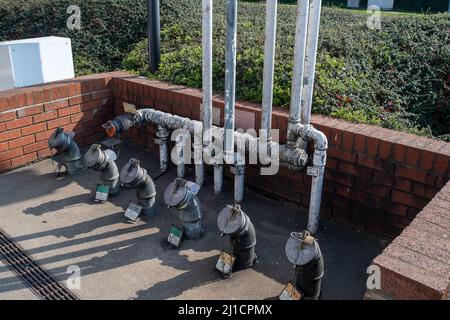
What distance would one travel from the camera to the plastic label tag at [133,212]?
3865 mm

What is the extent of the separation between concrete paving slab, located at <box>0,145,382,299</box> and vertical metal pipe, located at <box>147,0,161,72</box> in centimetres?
168

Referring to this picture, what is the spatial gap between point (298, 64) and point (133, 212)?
6.09ft

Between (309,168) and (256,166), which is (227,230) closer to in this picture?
(309,168)

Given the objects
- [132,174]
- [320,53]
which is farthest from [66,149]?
[320,53]

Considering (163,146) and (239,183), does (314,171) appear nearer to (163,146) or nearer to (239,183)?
(239,183)

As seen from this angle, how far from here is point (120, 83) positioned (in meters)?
5.28

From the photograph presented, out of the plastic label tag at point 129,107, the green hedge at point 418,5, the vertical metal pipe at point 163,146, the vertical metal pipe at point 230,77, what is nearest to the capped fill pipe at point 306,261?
the vertical metal pipe at point 230,77

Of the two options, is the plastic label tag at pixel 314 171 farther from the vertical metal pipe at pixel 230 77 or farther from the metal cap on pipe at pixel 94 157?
the metal cap on pipe at pixel 94 157

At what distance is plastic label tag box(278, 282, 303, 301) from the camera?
2848 millimetres

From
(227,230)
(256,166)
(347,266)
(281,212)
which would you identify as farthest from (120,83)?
(347,266)

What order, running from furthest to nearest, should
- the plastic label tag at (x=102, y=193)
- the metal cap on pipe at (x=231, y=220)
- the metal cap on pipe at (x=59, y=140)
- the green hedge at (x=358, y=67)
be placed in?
the metal cap on pipe at (x=59, y=140) < the green hedge at (x=358, y=67) < the plastic label tag at (x=102, y=193) < the metal cap on pipe at (x=231, y=220)

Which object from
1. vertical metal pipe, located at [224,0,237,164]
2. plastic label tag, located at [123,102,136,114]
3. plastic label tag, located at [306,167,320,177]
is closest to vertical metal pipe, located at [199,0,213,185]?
vertical metal pipe, located at [224,0,237,164]

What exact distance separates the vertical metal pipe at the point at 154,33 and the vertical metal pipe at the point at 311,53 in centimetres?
228

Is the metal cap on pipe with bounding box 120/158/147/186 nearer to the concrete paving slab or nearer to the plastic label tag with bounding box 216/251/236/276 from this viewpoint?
the concrete paving slab
